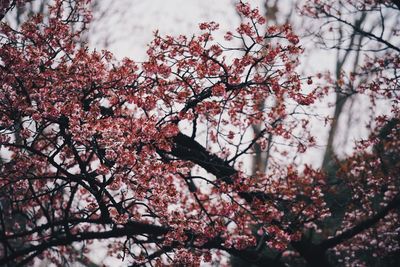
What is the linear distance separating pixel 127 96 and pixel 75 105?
809 millimetres

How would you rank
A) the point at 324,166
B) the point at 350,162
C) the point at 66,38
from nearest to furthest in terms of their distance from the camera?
the point at 66,38 < the point at 350,162 < the point at 324,166

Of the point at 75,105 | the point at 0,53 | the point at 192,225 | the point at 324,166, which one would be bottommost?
the point at 192,225

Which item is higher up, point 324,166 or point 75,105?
point 324,166

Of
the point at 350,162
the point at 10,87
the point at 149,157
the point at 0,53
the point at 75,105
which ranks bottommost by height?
the point at 149,157

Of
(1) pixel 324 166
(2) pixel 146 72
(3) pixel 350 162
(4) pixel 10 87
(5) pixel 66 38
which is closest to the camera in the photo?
(4) pixel 10 87

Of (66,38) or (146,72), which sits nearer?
(146,72)

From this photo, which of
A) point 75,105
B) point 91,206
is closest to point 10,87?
point 75,105

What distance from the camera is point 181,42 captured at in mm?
5656

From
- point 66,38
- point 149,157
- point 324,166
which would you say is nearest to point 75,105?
point 149,157

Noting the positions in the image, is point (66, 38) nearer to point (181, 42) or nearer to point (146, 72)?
point (146, 72)

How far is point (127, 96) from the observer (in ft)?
18.0

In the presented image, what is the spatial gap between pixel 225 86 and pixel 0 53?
3.31 meters

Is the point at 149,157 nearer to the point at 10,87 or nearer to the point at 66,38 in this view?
the point at 10,87

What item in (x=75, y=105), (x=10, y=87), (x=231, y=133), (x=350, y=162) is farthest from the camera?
(x=350, y=162)
